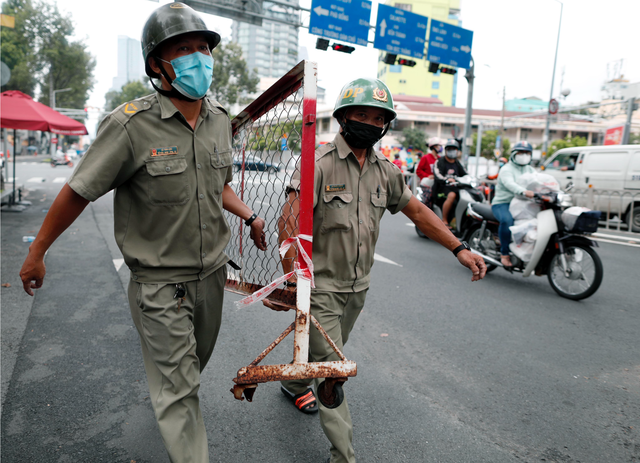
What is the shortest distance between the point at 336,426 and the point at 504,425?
1.21m

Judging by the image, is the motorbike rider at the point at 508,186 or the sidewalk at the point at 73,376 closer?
the sidewalk at the point at 73,376

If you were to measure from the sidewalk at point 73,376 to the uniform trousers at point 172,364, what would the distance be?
2.13 feet

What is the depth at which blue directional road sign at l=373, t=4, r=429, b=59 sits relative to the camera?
619 inches

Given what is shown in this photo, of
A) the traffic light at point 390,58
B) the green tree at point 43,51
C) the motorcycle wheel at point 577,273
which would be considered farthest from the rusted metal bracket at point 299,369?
the green tree at point 43,51

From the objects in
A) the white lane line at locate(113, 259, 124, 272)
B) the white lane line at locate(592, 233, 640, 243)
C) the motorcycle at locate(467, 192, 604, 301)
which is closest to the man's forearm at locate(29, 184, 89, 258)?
the white lane line at locate(113, 259, 124, 272)

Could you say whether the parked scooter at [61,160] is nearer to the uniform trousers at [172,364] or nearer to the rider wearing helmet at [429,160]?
the rider wearing helmet at [429,160]

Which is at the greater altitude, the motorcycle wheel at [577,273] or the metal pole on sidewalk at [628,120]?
the metal pole on sidewalk at [628,120]

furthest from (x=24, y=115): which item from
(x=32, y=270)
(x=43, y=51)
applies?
(x=43, y=51)

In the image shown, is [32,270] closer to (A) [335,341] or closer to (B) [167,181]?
(B) [167,181]

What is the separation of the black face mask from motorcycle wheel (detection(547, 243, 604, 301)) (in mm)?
3949

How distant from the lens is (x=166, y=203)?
1897 millimetres

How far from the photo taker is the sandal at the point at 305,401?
2834 millimetres

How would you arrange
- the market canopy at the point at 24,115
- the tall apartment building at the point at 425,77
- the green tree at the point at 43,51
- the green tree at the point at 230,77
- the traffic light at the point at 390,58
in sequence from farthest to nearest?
the tall apartment building at the point at 425,77, the green tree at the point at 230,77, the green tree at the point at 43,51, the traffic light at the point at 390,58, the market canopy at the point at 24,115

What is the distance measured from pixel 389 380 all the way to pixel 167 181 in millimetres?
2160
